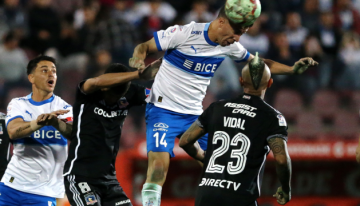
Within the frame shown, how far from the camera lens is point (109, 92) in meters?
5.86

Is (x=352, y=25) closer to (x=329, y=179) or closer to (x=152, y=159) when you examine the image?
(x=329, y=179)

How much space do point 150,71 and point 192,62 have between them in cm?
48

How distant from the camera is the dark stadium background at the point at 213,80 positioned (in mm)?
10539

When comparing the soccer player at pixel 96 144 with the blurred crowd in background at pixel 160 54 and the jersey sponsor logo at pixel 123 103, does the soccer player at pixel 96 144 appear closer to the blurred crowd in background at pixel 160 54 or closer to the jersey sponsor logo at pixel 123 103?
the jersey sponsor logo at pixel 123 103

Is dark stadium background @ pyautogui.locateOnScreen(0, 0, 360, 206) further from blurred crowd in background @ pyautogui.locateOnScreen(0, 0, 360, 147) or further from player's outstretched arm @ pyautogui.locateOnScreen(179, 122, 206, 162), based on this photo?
player's outstretched arm @ pyautogui.locateOnScreen(179, 122, 206, 162)

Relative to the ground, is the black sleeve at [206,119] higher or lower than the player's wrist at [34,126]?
higher

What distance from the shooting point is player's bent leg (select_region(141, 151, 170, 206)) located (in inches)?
224

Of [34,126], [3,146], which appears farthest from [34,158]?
[3,146]

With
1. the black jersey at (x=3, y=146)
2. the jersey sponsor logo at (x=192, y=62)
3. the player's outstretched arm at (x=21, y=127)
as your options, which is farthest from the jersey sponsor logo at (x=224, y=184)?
the black jersey at (x=3, y=146)

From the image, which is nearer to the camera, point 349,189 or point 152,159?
point 152,159

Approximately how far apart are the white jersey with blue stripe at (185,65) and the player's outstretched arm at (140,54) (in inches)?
3.1

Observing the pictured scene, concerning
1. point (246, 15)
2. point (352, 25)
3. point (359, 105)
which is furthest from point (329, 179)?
point (246, 15)

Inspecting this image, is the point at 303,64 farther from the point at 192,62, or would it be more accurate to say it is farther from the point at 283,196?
the point at 283,196

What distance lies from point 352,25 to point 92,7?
23.9 ft
